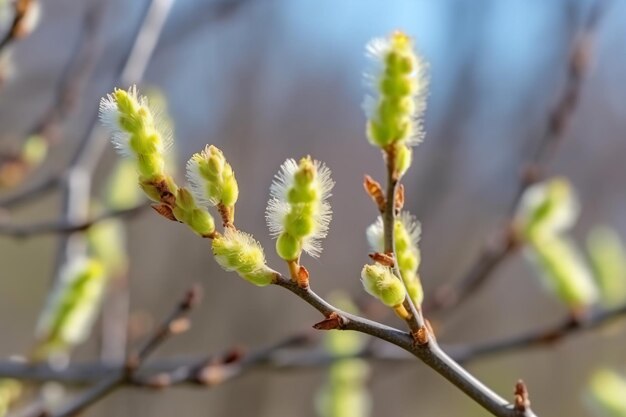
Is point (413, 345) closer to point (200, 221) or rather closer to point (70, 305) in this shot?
point (200, 221)

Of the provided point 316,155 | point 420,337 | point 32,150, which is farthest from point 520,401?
point 316,155

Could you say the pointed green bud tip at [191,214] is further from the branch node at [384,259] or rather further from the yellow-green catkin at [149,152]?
the branch node at [384,259]

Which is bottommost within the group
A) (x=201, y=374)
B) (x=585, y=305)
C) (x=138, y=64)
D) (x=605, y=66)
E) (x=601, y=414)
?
(x=201, y=374)

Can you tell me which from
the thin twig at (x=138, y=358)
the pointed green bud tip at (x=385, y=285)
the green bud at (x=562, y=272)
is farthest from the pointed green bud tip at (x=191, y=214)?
the green bud at (x=562, y=272)

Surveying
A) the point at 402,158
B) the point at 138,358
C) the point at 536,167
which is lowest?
the point at 138,358

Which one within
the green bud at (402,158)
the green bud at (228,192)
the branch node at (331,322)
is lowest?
the branch node at (331,322)

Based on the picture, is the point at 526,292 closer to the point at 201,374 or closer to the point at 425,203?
the point at 425,203

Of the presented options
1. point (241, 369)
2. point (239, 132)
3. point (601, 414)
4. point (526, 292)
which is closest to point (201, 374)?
point (241, 369)
